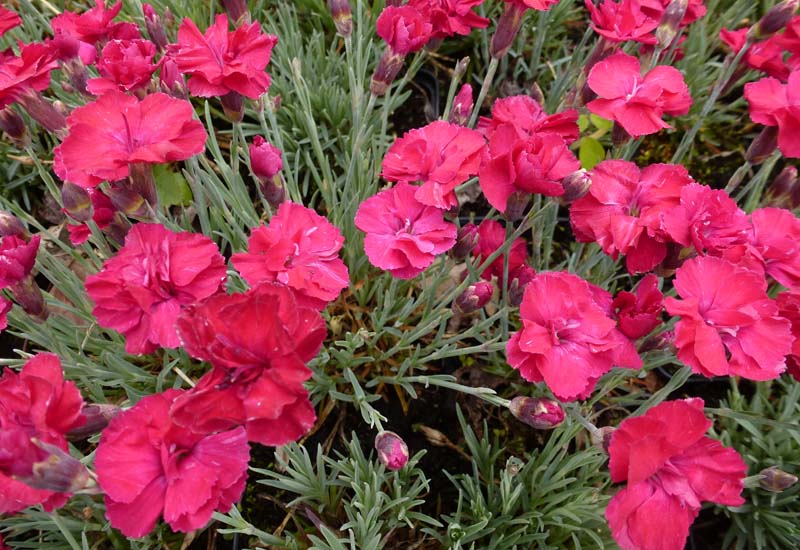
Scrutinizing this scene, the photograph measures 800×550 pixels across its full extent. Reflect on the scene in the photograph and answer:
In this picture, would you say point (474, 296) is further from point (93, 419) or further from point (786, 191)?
point (786, 191)

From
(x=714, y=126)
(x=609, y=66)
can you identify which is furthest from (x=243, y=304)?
(x=714, y=126)

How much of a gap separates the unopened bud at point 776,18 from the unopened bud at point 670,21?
0.58 ft

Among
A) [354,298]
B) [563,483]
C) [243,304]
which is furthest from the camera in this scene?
[354,298]

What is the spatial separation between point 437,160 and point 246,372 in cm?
51

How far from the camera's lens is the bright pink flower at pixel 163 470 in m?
0.71

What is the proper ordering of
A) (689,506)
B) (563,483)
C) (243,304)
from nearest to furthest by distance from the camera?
1. (243,304)
2. (689,506)
3. (563,483)

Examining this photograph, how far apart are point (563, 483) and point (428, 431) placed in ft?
1.30

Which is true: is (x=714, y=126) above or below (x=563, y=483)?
above

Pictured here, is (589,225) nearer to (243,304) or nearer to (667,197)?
(667,197)

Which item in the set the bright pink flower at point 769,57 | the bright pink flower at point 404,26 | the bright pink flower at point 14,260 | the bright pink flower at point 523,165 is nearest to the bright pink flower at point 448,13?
the bright pink flower at point 404,26

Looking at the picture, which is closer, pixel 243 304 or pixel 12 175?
pixel 243 304

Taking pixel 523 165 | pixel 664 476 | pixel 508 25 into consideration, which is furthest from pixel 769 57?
pixel 664 476

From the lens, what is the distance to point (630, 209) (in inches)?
42.1

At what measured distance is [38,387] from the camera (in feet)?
2.46
